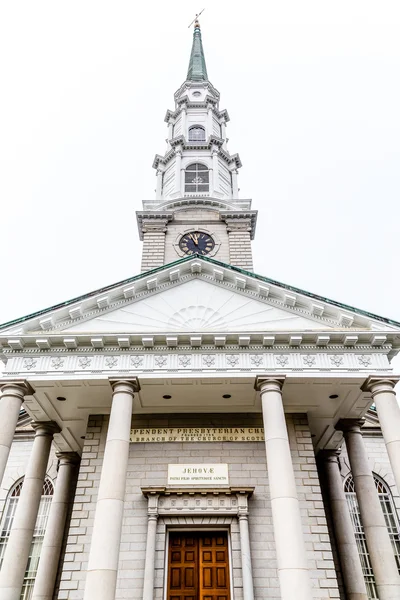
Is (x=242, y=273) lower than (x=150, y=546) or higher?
higher

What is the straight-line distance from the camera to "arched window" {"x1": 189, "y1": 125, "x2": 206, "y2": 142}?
33250 mm

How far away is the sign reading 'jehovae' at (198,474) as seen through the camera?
15.2 metres

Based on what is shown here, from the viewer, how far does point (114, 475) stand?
12.4 meters

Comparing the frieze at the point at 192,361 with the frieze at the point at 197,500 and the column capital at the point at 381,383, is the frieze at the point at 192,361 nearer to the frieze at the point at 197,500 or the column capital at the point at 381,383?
the column capital at the point at 381,383

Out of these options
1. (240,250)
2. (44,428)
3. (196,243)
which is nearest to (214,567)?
(44,428)

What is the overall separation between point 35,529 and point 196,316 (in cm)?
1258

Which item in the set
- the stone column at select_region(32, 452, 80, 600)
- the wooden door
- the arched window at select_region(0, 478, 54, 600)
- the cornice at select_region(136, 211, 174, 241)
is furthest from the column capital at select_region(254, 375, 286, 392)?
the cornice at select_region(136, 211, 174, 241)

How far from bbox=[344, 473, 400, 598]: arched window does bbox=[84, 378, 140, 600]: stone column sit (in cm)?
1248

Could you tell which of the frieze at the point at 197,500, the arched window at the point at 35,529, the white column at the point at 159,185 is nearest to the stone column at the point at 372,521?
the frieze at the point at 197,500

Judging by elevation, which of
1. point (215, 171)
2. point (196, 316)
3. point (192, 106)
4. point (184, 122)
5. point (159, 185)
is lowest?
point (196, 316)

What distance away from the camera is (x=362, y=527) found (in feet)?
67.2

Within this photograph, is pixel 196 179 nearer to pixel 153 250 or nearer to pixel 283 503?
pixel 153 250

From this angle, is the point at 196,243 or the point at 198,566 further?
the point at 196,243

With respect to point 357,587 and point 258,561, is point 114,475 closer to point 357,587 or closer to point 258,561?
point 258,561
